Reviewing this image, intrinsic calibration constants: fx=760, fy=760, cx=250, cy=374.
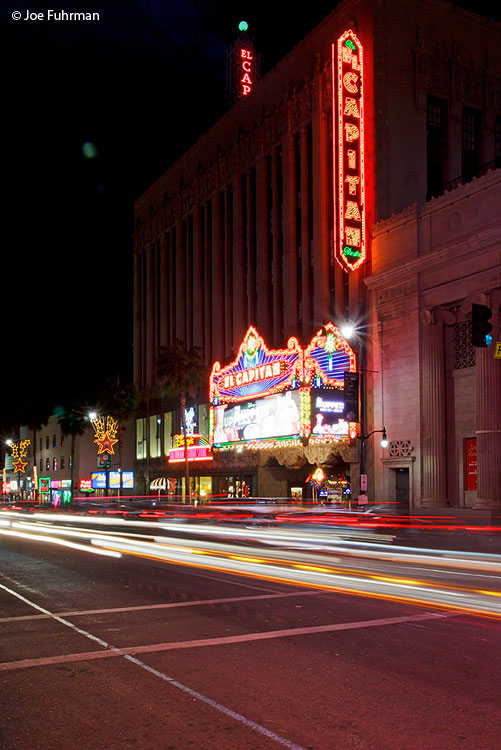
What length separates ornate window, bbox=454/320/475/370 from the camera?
38.1 m

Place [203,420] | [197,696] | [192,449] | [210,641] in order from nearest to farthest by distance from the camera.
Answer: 1. [197,696]
2. [210,641]
3. [192,449]
4. [203,420]

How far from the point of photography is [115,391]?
7538cm

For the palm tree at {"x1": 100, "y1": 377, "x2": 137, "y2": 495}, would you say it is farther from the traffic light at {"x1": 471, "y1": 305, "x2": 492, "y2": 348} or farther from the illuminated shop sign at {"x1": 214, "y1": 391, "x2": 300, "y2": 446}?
the traffic light at {"x1": 471, "y1": 305, "x2": 492, "y2": 348}

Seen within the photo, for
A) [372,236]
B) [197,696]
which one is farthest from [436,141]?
[197,696]

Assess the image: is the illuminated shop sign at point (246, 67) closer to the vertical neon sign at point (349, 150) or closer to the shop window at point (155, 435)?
the vertical neon sign at point (349, 150)

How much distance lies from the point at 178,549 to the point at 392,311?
2484cm

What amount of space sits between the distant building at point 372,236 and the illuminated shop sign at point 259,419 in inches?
30.4

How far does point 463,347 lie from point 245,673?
3323 centimetres

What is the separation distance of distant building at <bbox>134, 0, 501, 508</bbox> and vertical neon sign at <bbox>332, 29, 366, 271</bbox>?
0.08 metres

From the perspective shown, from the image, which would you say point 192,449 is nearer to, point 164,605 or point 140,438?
point 140,438

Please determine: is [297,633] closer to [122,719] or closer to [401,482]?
[122,719]

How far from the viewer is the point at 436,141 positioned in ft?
158

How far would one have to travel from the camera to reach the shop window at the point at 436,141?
47.6 m

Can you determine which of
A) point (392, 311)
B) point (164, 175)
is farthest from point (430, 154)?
point (164, 175)
